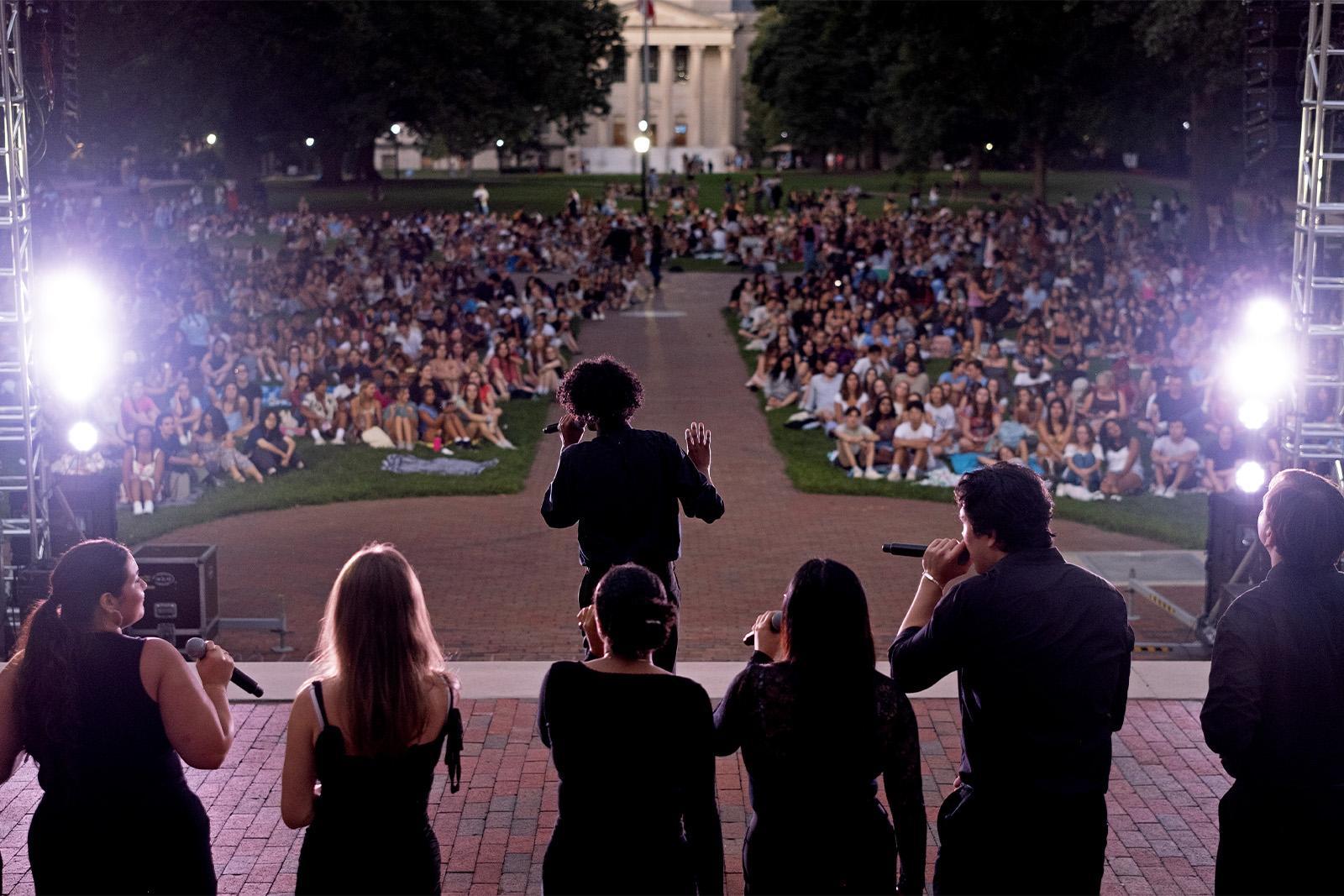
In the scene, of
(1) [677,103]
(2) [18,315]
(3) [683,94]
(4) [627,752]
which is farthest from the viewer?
(1) [677,103]

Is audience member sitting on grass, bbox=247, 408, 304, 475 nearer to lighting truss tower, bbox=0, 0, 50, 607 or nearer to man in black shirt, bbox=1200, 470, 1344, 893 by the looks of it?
lighting truss tower, bbox=0, 0, 50, 607

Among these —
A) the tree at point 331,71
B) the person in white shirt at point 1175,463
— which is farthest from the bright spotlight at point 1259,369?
the tree at point 331,71

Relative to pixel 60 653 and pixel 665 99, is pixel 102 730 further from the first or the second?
pixel 665 99

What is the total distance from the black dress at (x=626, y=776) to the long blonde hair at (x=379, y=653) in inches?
14.4

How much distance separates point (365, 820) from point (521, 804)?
10.6ft

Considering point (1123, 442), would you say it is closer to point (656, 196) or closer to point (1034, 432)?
point (1034, 432)

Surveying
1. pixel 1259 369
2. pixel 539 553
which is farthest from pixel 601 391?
pixel 1259 369

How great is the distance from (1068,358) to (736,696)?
656 inches

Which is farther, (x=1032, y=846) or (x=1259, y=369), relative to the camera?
(x=1259, y=369)

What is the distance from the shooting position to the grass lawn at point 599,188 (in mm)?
60781

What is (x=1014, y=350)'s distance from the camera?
25172mm

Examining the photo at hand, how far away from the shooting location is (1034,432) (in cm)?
1692

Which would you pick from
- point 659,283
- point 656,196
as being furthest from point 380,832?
point 656,196

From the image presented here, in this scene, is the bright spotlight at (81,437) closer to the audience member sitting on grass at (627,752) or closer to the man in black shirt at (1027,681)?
the audience member sitting on grass at (627,752)
